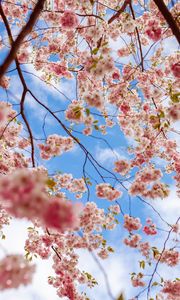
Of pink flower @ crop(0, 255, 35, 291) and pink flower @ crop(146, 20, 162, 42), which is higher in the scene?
pink flower @ crop(146, 20, 162, 42)

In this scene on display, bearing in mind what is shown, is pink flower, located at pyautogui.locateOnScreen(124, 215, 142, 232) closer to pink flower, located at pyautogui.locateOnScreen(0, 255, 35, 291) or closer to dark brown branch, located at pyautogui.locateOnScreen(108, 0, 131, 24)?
dark brown branch, located at pyautogui.locateOnScreen(108, 0, 131, 24)

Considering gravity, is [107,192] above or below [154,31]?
below

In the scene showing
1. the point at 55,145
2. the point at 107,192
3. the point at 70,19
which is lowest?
the point at 107,192

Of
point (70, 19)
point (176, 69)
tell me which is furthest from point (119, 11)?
point (176, 69)

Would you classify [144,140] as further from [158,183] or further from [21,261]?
[21,261]

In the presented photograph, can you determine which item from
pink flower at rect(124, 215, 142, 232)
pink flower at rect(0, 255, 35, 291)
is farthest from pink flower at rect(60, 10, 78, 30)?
pink flower at rect(0, 255, 35, 291)

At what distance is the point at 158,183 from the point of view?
6246 millimetres

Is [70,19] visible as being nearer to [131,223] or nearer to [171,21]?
[171,21]

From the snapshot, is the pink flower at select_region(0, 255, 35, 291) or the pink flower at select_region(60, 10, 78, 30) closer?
the pink flower at select_region(0, 255, 35, 291)

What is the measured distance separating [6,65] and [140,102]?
571cm

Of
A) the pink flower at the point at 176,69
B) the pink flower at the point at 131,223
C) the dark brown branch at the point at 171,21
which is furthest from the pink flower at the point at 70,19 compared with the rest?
the pink flower at the point at 131,223

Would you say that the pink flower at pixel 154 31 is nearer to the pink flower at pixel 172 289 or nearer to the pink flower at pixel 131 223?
the pink flower at pixel 131 223

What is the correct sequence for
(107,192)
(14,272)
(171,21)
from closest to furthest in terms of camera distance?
Answer: (14,272)
(171,21)
(107,192)

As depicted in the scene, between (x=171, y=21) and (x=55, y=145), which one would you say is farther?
(x=55, y=145)
